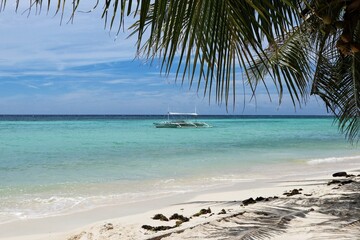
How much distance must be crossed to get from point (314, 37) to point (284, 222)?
1.90 meters

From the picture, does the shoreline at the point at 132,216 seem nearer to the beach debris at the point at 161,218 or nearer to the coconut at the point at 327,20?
the beach debris at the point at 161,218

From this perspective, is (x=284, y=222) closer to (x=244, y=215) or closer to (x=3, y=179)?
(x=244, y=215)

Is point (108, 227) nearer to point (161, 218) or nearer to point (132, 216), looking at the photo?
point (161, 218)

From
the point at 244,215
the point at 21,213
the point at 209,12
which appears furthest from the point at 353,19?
the point at 21,213

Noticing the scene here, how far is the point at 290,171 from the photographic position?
10305 millimetres

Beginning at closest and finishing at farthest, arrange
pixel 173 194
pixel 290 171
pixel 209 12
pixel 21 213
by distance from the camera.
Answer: pixel 209 12 → pixel 21 213 → pixel 173 194 → pixel 290 171

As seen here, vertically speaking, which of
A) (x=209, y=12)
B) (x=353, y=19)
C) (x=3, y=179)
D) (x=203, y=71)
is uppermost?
(x=353, y=19)

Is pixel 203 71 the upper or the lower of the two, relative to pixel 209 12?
lower

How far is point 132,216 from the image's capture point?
5141mm

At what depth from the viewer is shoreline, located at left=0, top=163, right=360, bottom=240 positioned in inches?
171

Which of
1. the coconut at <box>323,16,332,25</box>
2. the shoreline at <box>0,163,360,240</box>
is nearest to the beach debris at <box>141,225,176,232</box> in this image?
the shoreline at <box>0,163,360,240</box>

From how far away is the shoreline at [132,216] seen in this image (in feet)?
14.3

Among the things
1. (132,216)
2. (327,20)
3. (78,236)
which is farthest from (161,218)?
(327,20)

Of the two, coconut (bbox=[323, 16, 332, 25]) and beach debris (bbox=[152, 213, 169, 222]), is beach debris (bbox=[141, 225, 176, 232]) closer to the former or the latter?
beach debris (bbox=[152, 213, 169, 222])
